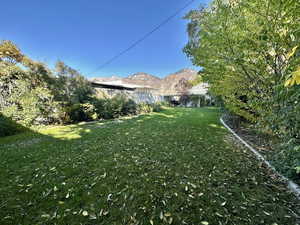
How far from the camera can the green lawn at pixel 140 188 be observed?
64.1 inches

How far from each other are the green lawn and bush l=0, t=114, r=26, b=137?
2787 mm

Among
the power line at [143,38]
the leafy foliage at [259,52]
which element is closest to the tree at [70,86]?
the power line at [143,38]

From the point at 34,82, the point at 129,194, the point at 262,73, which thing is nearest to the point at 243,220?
the point at 129,194

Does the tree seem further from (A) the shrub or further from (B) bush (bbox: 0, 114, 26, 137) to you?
(A) the shrub

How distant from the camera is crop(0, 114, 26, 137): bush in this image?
555 cm

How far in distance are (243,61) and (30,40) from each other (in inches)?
482

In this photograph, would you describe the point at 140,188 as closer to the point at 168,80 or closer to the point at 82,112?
the point at 82,112

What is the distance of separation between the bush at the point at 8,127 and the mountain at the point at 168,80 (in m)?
11.0

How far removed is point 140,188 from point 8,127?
6818 mm

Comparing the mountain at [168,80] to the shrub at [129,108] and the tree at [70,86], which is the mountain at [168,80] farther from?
the tree at [70,86]

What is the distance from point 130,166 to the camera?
2.88 meters

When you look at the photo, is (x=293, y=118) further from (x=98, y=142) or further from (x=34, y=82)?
(x=34, y=82)

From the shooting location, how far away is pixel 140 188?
2168 millimetres

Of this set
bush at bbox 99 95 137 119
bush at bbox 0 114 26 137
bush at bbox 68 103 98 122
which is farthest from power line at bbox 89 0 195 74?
bush at bbox 0 114 26 137
